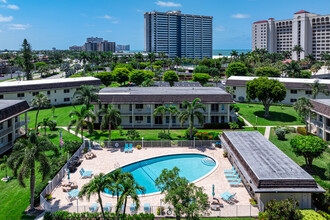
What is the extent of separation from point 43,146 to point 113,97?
29578mm

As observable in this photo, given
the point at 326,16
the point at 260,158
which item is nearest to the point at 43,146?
the point at 260,158

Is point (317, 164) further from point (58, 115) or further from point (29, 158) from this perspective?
point (58, 115)

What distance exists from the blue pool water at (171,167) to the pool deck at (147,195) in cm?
88

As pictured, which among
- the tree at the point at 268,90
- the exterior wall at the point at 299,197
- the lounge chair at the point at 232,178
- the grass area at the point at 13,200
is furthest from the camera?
the tree at the point at 268,90

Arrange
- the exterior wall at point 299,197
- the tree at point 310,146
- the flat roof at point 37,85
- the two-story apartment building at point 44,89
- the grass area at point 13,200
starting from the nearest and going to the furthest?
the grass area at point 13,200 → the exterior wall at point 299,197 → the tree at point 310,146 → the two-story apartment building at point 44,89 → the flat roof at point 37,85

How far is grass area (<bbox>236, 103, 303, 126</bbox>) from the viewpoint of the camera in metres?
55.4

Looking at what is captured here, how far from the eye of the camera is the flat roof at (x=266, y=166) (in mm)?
24734

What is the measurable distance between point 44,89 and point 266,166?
184 ft

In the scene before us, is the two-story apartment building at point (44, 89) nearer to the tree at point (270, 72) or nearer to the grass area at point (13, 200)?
the grass area at point (13, 200)

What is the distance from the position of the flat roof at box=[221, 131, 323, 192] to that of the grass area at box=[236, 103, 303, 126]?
19534 millimetres

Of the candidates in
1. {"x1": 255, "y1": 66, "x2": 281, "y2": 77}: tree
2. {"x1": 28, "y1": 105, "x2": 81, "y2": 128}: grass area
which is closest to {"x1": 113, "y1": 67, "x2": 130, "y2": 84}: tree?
{"x1": 28, "y1": 105, "x2": 81, "y2": 128}: grass area

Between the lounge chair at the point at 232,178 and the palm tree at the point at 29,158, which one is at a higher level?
the palm tree at the point at 29,158

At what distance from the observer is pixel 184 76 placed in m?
125

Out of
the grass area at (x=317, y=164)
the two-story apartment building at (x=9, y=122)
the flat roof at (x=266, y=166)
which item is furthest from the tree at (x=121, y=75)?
the flat roof at (x=266, y=166)
